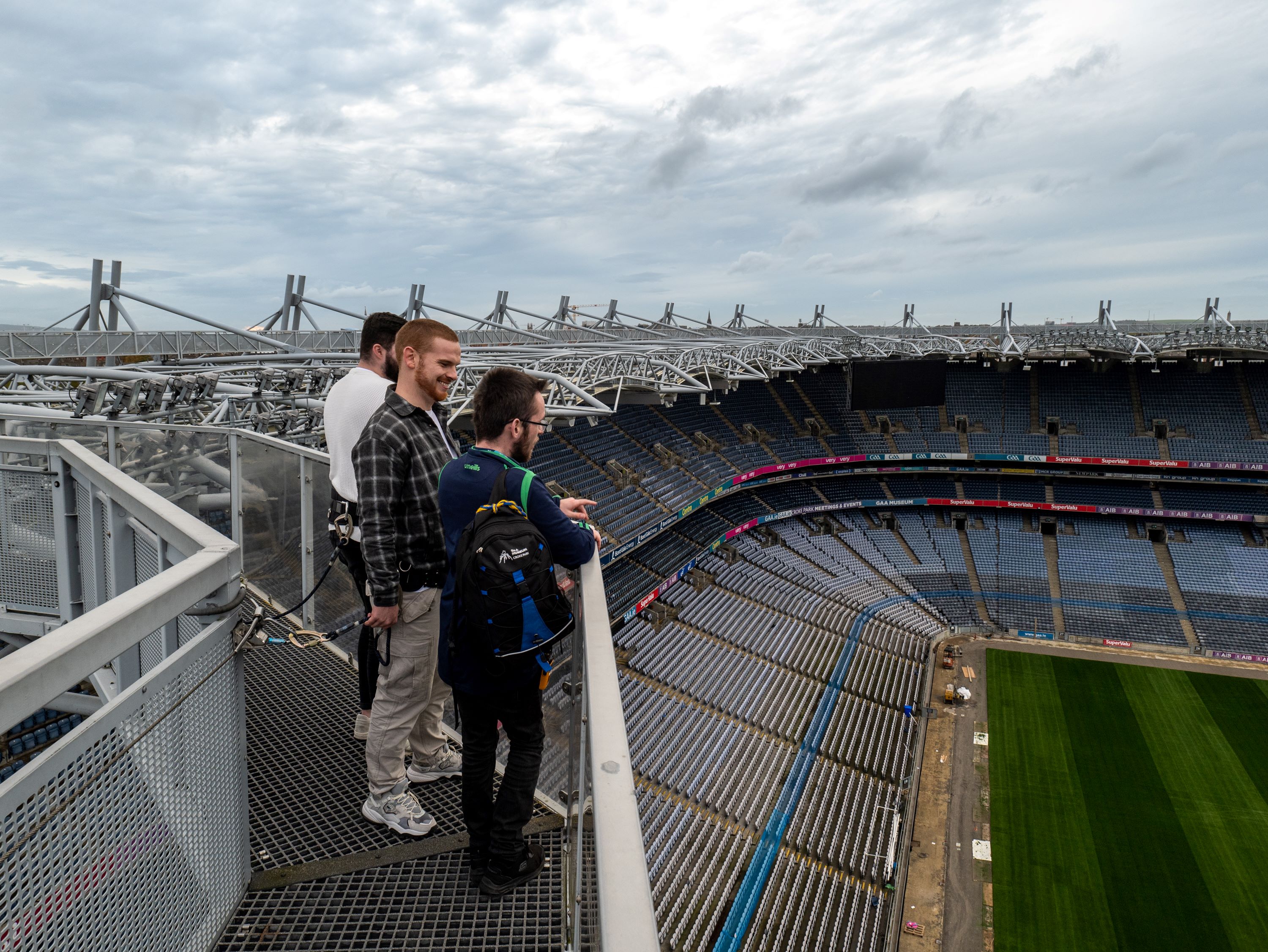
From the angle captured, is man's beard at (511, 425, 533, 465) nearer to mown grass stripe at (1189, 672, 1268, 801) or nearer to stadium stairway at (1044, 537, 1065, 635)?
mown grass stripe at (1189, 672, 1268, 801)

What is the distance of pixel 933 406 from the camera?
3550cm

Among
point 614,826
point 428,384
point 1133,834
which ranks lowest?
point 1133,834

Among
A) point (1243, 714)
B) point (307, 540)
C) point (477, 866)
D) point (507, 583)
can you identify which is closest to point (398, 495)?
point (507, 583)

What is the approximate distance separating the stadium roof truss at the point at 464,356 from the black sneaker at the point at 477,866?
7505mm

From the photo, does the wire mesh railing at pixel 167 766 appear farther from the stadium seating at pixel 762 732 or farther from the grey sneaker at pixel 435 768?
the stadium seating at pixel 762 732

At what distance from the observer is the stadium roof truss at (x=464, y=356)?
35.9 feet

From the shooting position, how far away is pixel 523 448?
262 cm

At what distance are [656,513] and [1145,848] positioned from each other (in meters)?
14.4

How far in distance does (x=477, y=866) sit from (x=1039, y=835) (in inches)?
722

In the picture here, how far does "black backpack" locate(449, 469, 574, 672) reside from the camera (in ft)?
7.44

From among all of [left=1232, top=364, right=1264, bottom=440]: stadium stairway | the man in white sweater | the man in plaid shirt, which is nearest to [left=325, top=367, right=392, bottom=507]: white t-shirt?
the man in white sweater

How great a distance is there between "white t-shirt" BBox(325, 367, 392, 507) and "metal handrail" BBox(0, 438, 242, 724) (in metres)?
0.81

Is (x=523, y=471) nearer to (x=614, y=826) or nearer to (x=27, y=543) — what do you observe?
(x=614, y=826)

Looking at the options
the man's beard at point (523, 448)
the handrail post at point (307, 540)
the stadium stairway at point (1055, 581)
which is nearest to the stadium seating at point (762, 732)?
the stadium stairway at point (1055, 581)
